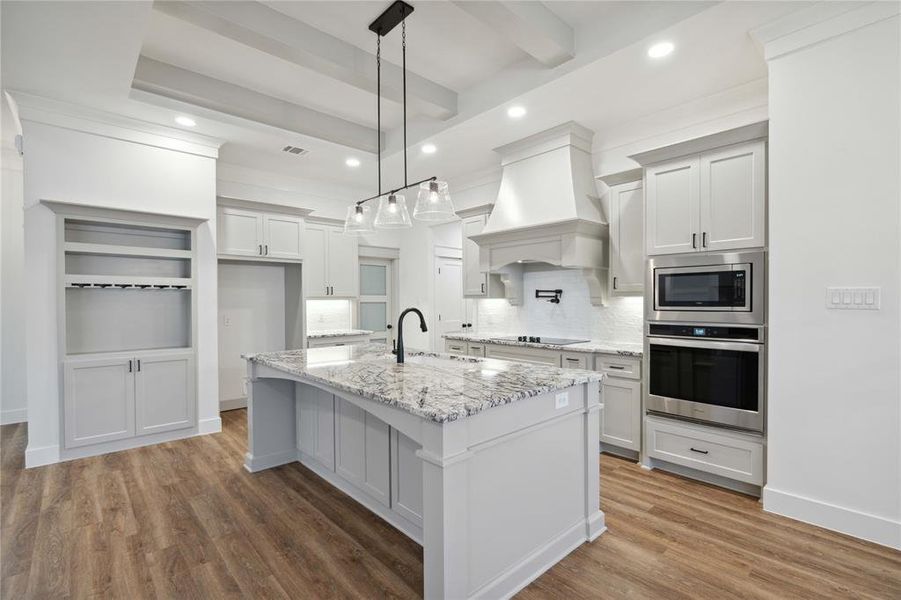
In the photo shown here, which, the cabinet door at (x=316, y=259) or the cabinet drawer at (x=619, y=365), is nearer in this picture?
the cabinet drawer at (x=619, y=365)

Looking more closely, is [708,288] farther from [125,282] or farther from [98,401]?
[98,401]

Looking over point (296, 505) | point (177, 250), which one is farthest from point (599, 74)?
point (177, 250)

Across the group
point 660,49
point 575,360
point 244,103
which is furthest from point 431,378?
point 244,103

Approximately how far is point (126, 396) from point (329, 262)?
2.67 m

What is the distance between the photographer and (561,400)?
86.5 inches

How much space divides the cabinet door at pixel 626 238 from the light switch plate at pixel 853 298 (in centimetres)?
135

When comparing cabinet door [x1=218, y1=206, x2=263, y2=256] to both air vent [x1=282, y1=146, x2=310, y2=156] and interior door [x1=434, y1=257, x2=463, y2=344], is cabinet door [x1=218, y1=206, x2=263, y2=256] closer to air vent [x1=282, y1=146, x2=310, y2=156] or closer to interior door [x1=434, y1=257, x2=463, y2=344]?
air vent [x1=282, y1=146, x2=310, y2=156]

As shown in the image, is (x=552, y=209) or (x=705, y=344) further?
(x=552, y=209)

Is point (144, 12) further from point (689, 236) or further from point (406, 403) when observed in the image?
point (689, 236)

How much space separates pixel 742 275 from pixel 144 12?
3966mm

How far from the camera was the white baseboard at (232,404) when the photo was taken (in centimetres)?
522

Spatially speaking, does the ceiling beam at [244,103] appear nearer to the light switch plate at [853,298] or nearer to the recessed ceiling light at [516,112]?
the recessed ceiling light at [516,112]

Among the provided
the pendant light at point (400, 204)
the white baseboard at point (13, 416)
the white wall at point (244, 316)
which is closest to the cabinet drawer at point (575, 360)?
the pendant light at point (400, 204)

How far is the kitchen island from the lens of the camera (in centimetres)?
170
